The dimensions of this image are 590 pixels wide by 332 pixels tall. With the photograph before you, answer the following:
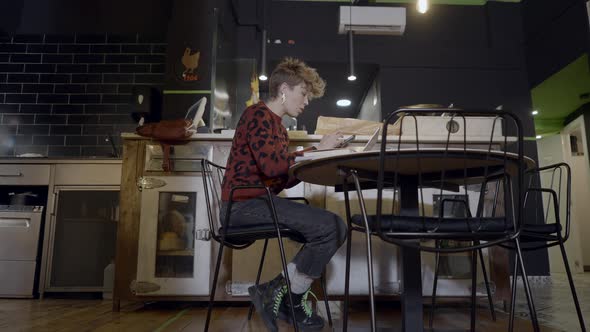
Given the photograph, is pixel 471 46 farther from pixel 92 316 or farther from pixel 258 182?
pixel 92 316

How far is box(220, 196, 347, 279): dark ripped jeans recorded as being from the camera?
68.5 inches

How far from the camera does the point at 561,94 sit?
5320 millimetres

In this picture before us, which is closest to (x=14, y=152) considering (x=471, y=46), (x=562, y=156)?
(x=471, y=46)

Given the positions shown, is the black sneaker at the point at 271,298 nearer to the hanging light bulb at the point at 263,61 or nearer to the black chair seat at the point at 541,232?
the black chair seat at the point at 541,232

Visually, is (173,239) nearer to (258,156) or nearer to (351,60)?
(258,156)

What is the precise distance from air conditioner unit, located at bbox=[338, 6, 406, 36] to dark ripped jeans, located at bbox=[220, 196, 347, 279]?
3190 mm

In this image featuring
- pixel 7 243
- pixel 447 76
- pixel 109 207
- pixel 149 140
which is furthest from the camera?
pixel 447 76

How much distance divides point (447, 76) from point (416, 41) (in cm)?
49

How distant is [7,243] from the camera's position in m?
3.28

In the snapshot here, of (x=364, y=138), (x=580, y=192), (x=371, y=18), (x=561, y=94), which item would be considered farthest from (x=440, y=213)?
(x=580, y=192)

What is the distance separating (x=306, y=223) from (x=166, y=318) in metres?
1.04

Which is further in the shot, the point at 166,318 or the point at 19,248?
the point at 19,248

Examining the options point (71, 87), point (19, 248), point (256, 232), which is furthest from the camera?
point (71, 87)

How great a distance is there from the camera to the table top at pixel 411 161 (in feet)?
4.37
